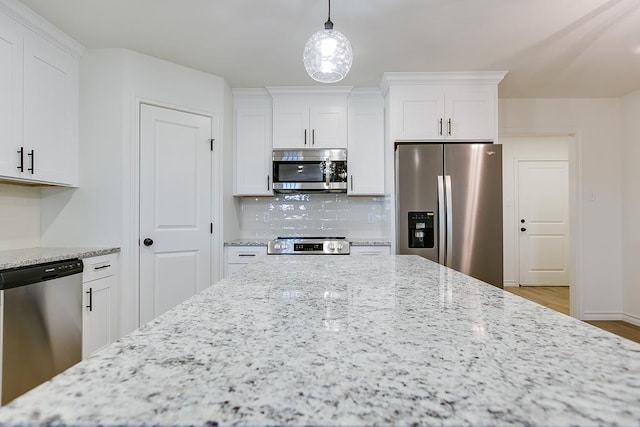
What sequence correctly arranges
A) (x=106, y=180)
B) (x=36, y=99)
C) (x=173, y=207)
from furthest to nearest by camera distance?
(x=173, y=207) < (x=106, y=180) < (x=36, y=99)

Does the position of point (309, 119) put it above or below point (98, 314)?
above

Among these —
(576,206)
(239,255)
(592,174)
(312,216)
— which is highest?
(592,174)

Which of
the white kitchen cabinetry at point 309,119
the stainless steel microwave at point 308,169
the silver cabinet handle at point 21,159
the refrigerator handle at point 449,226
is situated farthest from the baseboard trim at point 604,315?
the silver cabinet handle at point 21,159

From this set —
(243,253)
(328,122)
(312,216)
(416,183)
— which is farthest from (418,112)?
(243,253)

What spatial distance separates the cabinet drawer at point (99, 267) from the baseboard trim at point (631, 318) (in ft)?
16.3

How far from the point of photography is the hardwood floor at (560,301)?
3.33m

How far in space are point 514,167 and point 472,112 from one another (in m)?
2.74

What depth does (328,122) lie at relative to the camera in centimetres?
342

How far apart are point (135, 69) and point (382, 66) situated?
200 cm

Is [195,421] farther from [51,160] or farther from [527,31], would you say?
[527,31]

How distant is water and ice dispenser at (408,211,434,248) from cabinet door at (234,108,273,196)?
144cm

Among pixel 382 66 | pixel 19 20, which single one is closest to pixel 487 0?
pixel 382 66

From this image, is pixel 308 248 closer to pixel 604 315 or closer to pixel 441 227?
pixel 441 227

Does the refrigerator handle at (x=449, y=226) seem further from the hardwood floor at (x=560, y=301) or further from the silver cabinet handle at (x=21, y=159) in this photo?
the silver cabinet handle at (x=21, y=159)
